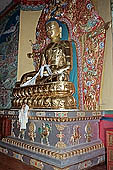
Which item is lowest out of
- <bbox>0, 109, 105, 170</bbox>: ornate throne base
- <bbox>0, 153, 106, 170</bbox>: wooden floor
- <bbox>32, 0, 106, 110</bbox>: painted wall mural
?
<bbox>0, 153, 106, 170</bbox>: wooden floor

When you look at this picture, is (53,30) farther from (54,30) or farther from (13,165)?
(13,165)

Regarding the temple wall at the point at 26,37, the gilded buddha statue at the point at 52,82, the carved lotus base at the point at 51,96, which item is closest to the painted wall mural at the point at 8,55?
the temple wall at the point at 26,37

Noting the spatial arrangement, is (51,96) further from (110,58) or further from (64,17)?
(64,17)

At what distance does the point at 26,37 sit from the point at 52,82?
160cm

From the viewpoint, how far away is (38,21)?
3240 millimetres

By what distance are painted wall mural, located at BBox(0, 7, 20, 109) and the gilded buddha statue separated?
91cm

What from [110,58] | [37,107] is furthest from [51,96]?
[110,58]

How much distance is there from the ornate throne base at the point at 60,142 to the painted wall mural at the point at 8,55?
1.50 metres

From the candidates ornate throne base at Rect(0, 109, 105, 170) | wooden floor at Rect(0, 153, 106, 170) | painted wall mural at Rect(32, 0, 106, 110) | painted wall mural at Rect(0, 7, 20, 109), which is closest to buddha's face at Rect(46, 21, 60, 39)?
painted wall mural at Rect(32, 0, 106, 110)

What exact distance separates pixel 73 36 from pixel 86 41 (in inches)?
11.0

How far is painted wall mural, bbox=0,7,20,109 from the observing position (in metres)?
3.37

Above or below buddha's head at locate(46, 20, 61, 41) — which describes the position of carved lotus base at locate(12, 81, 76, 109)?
below

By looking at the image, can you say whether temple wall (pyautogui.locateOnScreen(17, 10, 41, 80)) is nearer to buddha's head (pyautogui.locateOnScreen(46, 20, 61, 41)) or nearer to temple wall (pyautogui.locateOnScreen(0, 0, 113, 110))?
temple wall (pyautogui.locateOnScreen(0, 0, 113, 110))

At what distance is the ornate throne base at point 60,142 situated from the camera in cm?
159
